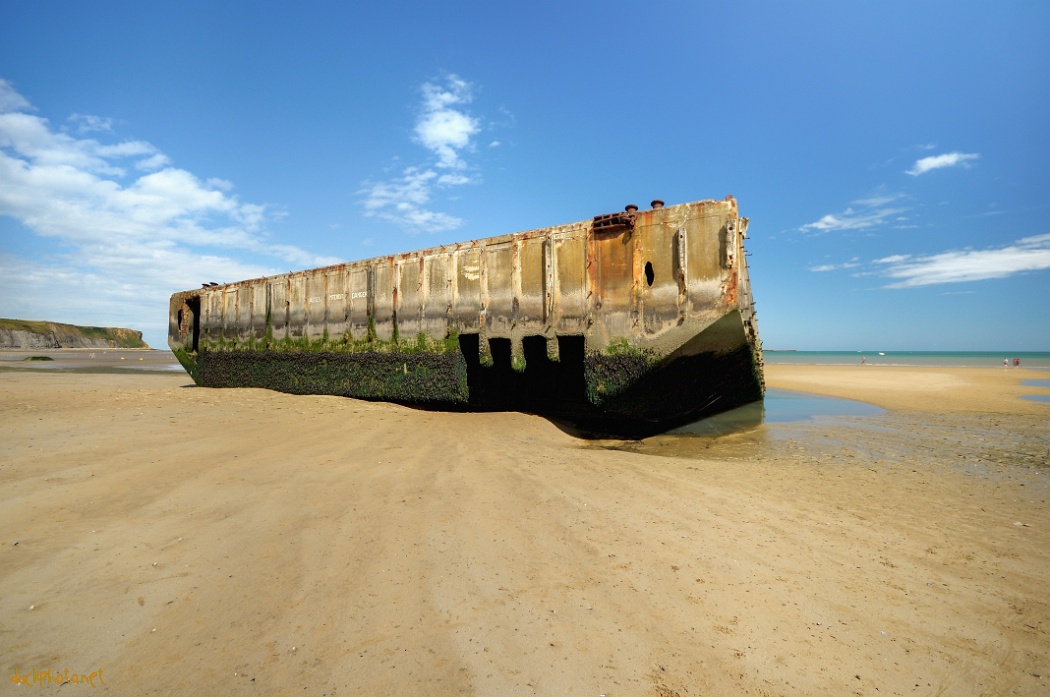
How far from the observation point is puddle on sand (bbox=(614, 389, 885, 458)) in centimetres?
622

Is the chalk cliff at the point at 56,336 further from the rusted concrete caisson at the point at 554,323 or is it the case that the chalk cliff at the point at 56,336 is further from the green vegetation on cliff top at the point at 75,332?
the rusted concrete caisson at the point at 554,323

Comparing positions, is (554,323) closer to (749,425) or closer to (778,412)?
(749,425)

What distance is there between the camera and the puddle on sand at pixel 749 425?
20.4ft

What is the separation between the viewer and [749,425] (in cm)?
812

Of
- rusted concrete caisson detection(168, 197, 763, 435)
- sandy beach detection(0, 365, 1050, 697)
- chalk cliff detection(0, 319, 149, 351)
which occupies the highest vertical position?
chalk cliff detection(0, 319, 149, 351)

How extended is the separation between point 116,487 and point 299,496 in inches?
61.0

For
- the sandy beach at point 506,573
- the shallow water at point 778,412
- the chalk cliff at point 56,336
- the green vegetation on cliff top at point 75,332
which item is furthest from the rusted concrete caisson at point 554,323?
the green vegetation on cliff top at point 75,332

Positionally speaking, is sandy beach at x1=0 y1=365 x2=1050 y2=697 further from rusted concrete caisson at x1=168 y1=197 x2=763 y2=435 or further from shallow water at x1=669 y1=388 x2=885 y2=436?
shallow water at x1=669 y1=388 x2=885 y2=436

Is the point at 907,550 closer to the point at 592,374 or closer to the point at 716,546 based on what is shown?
the point at 716,546

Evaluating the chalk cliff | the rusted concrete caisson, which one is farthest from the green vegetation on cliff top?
the rusted concrete caisson

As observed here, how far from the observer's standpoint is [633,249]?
617 centimetres

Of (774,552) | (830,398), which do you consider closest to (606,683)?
(774,552)

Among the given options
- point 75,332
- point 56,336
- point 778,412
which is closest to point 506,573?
point 778,412

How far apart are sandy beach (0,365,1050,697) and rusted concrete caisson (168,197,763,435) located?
1.70m
